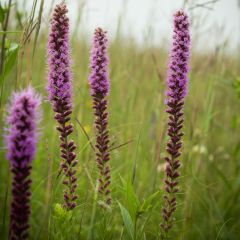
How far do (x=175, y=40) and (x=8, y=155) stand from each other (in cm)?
117

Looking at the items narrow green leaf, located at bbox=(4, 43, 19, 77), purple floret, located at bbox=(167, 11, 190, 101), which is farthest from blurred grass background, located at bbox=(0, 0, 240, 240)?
purple floret, located at bbox=(167, 11, 190, 101)

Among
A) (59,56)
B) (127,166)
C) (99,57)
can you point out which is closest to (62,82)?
(59,56)

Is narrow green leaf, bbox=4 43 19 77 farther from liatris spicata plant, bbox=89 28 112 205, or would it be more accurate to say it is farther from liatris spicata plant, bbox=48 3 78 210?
liatris spicata plant, bbox=89 28 112 205

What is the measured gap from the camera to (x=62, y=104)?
226 cm

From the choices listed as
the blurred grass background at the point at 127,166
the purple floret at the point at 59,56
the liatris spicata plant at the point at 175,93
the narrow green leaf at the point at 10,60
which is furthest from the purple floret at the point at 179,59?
the narrow green leaf at the point at 10,60

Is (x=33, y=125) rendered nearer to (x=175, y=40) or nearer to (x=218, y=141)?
(x=175, y=40)

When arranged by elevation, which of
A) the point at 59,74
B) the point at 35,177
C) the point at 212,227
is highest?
the point at 59,74

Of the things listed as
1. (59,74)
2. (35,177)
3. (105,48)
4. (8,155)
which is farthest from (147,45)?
(8,155)

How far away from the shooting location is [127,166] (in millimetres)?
4434

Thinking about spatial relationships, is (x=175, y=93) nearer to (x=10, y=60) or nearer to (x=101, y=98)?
(x=101, y=98)

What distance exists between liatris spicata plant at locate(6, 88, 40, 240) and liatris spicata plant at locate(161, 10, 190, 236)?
956 mm

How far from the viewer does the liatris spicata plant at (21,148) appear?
1530 mm

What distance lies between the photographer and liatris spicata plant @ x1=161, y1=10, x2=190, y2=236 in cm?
227

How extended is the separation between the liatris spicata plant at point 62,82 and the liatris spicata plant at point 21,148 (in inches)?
17.7
